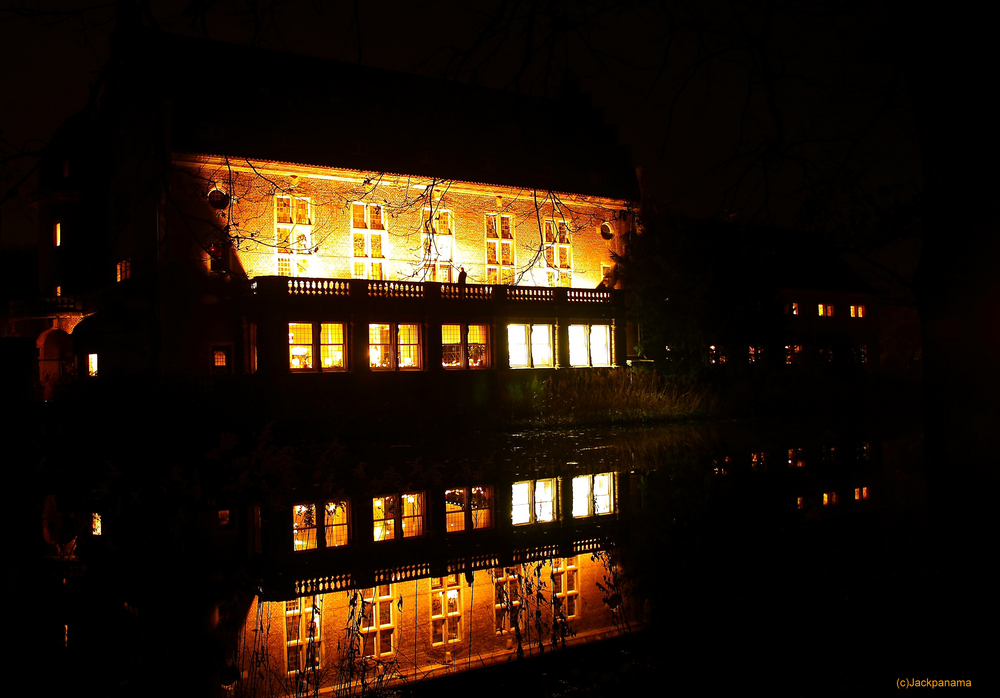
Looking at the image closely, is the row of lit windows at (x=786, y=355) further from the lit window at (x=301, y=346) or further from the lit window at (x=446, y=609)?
the lit window at (x=446, y=609)

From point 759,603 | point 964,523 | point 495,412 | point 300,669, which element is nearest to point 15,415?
point 495,412

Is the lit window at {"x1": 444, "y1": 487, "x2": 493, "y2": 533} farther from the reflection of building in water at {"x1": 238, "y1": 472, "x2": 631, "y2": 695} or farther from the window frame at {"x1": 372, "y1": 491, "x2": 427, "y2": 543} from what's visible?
the window frame at {"x1": 372, "y1": 491, "x2": 427, "y2": 543}

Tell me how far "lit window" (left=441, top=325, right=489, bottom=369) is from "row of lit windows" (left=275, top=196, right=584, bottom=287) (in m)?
2.70

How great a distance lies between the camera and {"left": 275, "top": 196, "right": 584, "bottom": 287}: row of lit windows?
27.3 metres

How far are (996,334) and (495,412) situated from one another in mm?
19625

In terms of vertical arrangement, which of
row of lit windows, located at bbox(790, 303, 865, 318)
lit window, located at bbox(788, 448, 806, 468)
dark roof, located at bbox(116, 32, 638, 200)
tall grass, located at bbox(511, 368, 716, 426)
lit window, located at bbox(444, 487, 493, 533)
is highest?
dark roof, located at bbox(116, 32, 638, 200)

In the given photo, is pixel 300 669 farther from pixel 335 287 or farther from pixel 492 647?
pixel 335 287

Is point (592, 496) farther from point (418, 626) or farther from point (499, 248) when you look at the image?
point (499, 248)

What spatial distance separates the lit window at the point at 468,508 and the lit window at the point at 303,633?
275cm

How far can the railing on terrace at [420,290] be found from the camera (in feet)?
79.0

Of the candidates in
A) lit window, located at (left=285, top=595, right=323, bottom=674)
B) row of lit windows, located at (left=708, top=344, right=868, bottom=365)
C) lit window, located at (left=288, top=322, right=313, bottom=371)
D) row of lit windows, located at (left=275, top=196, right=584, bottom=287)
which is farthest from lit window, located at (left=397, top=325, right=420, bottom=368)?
lit window, located at (left=285, top=595, right=323, bottom=674)

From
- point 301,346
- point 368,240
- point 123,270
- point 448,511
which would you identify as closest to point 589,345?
point 368,240

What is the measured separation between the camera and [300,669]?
14.8ft

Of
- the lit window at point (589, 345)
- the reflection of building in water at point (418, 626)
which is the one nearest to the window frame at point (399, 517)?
the reflection of building in water at point (418, 626)
